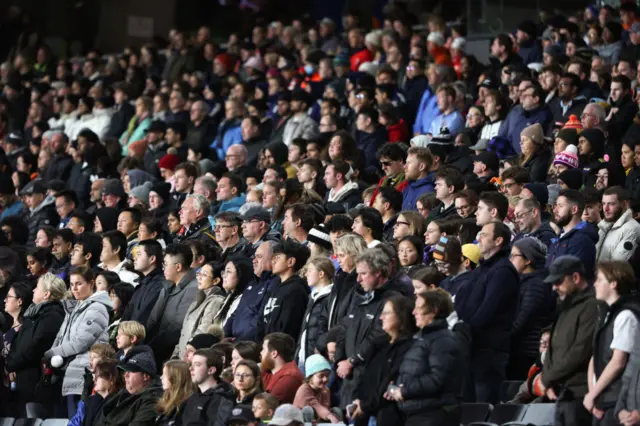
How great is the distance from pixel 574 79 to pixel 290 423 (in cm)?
717

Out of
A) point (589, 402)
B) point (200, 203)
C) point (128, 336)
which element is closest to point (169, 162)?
point (200, 203)

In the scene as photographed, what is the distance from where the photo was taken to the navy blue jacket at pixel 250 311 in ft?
35.0

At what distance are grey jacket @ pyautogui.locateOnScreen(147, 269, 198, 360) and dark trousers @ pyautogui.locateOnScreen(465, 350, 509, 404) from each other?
3.13 meters

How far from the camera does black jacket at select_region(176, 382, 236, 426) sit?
9188 mm

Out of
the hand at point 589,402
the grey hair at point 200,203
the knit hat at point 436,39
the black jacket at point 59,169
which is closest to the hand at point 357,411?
the hand at point 589,402

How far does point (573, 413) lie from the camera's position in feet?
27.5

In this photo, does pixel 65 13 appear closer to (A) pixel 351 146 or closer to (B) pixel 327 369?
(A) pixel 351 146

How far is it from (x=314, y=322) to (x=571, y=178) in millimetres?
3057

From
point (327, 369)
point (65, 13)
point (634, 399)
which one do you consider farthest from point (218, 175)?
point (65, 13)

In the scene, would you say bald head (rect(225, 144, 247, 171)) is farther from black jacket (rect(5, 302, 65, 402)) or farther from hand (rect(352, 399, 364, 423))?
hand (rect(352, 399, 364, 423))

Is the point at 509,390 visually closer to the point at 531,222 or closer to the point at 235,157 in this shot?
the point at 531,222

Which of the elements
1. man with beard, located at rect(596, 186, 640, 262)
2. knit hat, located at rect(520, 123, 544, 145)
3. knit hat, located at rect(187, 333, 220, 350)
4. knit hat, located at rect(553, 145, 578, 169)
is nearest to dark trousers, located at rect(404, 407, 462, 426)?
knit hat, located at rect(187, 333, 220, 350)

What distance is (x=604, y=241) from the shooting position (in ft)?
35.2

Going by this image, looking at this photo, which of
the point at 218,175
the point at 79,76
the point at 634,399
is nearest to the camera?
the point at 634,399
